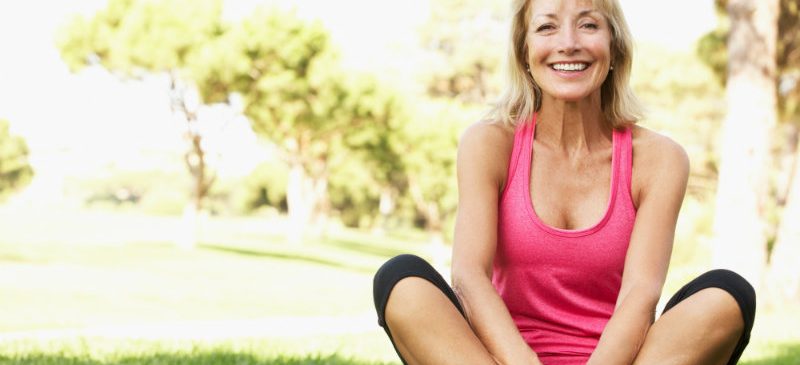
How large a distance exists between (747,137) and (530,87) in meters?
8.78

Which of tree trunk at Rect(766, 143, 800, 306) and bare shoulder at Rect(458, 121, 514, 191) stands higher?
bare shoulder at Rect(458, 121, 514, 191)

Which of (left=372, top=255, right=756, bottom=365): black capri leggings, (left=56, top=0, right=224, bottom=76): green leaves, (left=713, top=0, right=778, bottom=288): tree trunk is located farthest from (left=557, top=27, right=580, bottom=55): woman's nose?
(left=56, top=0, right=224, bottom=76): green leaves

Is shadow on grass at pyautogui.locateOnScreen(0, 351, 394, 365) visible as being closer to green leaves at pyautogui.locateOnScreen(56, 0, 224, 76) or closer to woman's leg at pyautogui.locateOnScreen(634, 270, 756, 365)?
woman's leg at pyautogui.locateOnScreen(634, 270, 756, 365)

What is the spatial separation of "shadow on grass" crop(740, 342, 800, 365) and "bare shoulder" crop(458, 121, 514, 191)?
147 inches

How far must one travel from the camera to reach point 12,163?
6669cm

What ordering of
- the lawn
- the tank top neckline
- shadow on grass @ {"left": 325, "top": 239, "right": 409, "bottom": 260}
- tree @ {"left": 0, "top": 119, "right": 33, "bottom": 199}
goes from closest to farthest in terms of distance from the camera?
the tank top neckline → the lawn → shadow on grass @ {"left": 325, "top": 239, "right": 409, "bottom": 260} → tree @ {"left": 0, "top": 119, "right": 33, "bottom": 199}

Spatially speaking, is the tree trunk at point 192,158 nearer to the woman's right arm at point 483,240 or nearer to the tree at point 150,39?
the tree at point 150,39

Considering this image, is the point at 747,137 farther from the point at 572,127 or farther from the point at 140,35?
the point at 140,35

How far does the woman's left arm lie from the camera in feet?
8.80

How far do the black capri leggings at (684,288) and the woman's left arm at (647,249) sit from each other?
0.34 ft

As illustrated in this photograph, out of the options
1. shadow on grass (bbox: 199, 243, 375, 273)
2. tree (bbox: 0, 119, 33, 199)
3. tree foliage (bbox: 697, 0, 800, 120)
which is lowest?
tree (bbox: 0, 119, 33, 199)

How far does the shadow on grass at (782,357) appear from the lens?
6285 mm

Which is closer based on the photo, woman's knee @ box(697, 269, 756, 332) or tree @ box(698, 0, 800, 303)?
woman's knee @ box(697, 269, 756, 332)

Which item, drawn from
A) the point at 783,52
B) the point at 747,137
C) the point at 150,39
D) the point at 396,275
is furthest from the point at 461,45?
the point at 396,275
